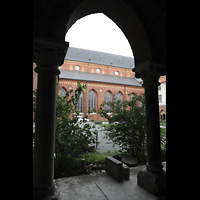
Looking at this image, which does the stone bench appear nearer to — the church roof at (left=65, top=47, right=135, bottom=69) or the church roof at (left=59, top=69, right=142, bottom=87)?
the church roof at (left=59, top=69, right=142, bottom=87)

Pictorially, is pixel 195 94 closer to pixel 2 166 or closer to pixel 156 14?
pixel 2 166

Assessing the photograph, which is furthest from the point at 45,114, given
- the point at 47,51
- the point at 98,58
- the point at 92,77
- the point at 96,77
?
the point at 98,58

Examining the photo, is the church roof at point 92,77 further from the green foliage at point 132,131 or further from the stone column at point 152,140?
the stone column at point 152,140

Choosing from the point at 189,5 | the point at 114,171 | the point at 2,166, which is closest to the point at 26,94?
the point at 2,166

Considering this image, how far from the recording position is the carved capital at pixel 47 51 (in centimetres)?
200

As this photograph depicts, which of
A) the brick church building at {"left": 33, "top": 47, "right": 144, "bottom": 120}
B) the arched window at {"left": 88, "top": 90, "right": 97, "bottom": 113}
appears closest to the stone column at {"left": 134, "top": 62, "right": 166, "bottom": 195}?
the brick church building at {"left": 33, "top": 47, "right": 144, "bottom": 120}

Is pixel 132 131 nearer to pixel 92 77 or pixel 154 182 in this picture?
pixel 154 182

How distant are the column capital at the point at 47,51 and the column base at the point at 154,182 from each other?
2.66m

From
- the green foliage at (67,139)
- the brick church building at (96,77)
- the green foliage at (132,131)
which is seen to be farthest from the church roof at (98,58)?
the green foliage at (67,139)

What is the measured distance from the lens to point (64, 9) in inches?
82.0

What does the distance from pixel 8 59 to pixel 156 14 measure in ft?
10.2

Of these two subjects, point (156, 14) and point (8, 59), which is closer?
point (8, 59)

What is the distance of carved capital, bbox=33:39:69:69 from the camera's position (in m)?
2.00

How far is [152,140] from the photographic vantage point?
2.74m
